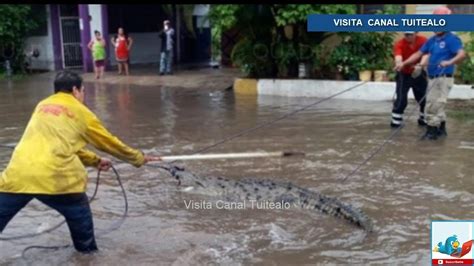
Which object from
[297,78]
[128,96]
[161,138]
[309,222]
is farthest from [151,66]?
[309,222]

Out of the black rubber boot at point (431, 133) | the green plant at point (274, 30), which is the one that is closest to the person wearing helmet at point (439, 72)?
the black rubber boot at point (431, 133)

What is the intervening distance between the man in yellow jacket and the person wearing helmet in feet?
18.5

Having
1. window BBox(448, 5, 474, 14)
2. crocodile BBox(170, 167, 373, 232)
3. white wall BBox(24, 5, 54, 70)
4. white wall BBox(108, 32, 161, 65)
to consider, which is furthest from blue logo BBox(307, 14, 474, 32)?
white wall BBox(24, 5, 54, 70)

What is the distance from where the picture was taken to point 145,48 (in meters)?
25.1

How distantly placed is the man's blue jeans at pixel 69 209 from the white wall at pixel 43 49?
20.0 metres

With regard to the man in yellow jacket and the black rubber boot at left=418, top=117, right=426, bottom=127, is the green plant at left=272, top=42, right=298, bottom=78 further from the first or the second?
the man in yellow jacket

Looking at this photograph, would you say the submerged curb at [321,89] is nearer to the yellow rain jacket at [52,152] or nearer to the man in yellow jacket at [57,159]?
Result: the man in yellow jacket at [57,159]

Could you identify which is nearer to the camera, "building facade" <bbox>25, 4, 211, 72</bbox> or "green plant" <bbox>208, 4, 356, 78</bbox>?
"green plant" <bbox>208, 4, 356, 78</bbox>

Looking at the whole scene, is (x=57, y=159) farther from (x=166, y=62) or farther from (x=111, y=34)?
(x=111, y=34)

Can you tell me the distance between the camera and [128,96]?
609 inches

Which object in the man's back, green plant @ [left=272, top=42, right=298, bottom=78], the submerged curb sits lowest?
the submerged curb

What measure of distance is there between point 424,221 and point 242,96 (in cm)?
950

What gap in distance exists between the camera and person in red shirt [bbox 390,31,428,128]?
951cm

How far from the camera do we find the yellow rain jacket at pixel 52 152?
14.7 feet
